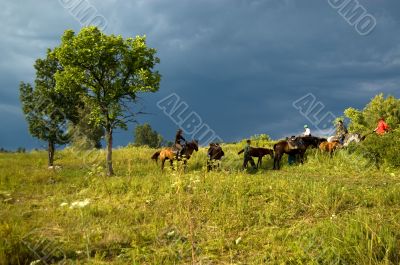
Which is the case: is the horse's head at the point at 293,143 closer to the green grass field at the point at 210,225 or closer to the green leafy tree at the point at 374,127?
the green leafy tree at the point at 374,127

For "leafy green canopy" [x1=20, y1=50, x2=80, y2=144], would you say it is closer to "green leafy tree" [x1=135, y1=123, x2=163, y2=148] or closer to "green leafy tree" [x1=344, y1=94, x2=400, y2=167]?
"green leafy tree" [x1=344, y1=94, x2=400, y2=167]

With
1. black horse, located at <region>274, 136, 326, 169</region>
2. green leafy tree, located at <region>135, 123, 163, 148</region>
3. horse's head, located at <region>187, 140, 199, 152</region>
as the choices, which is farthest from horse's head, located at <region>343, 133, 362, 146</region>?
green leafy tree, located at <region>135, 123, 163, 148</region>

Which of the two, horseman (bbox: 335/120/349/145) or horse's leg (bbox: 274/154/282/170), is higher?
horseman (bbox: 335/120/349/145)

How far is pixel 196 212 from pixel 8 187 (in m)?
13.1

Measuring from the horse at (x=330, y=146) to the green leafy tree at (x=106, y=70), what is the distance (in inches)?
452

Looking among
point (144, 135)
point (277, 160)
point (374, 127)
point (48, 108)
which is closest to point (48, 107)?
point (48, 108)

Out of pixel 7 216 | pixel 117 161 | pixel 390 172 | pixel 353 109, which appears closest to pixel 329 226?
pixel 7 216

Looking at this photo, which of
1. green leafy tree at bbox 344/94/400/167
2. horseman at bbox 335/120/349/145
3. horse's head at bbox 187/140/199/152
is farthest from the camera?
horseman at bbox 335/120/349/145

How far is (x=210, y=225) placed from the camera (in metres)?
10.7

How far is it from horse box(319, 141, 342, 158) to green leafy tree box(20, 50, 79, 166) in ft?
70.7

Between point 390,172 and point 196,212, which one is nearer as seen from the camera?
point 196,212

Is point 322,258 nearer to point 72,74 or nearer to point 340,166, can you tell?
point 340,166

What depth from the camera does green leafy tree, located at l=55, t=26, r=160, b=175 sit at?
88.7ft

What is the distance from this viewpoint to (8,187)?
20641mm
